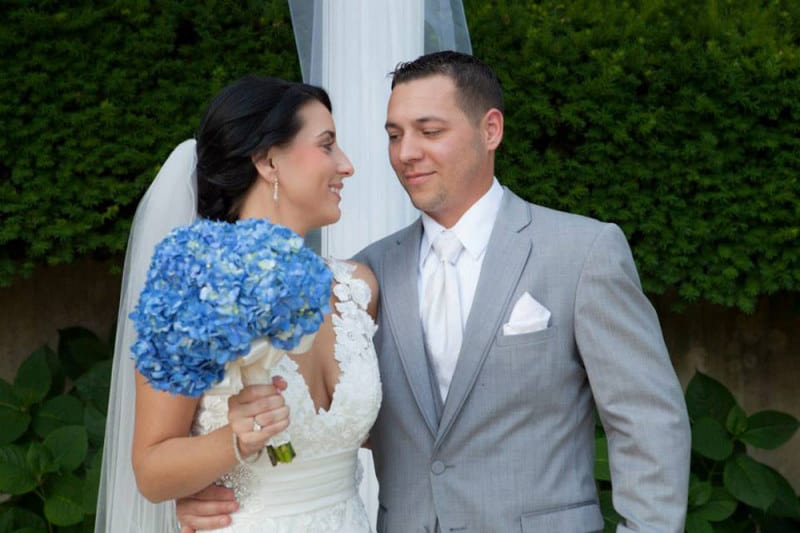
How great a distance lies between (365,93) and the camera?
361 centimetres

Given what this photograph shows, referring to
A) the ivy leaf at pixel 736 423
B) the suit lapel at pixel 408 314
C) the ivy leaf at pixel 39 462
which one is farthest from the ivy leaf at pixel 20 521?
the ivy leaf at pixel 736 423

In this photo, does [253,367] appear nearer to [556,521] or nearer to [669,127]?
[556,521]

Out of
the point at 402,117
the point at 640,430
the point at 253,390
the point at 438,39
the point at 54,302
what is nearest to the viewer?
the point at 253,390

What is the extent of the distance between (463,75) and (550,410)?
3.06 feet

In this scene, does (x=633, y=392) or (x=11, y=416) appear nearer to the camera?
(x=633, y=392)

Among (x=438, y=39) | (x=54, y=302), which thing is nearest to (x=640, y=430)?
(x=438, y=39)

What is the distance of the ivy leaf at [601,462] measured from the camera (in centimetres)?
466

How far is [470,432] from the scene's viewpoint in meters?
2.71

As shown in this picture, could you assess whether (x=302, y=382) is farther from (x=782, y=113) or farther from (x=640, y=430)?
(x=782, y=113)

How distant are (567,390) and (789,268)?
2.59 metres

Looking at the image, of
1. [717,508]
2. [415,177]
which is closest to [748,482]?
[717,508]

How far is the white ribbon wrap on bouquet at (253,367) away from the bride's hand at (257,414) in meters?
0.02

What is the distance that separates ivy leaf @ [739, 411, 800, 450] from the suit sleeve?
2.62 metres

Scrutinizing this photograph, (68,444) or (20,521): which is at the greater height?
(68,444)
